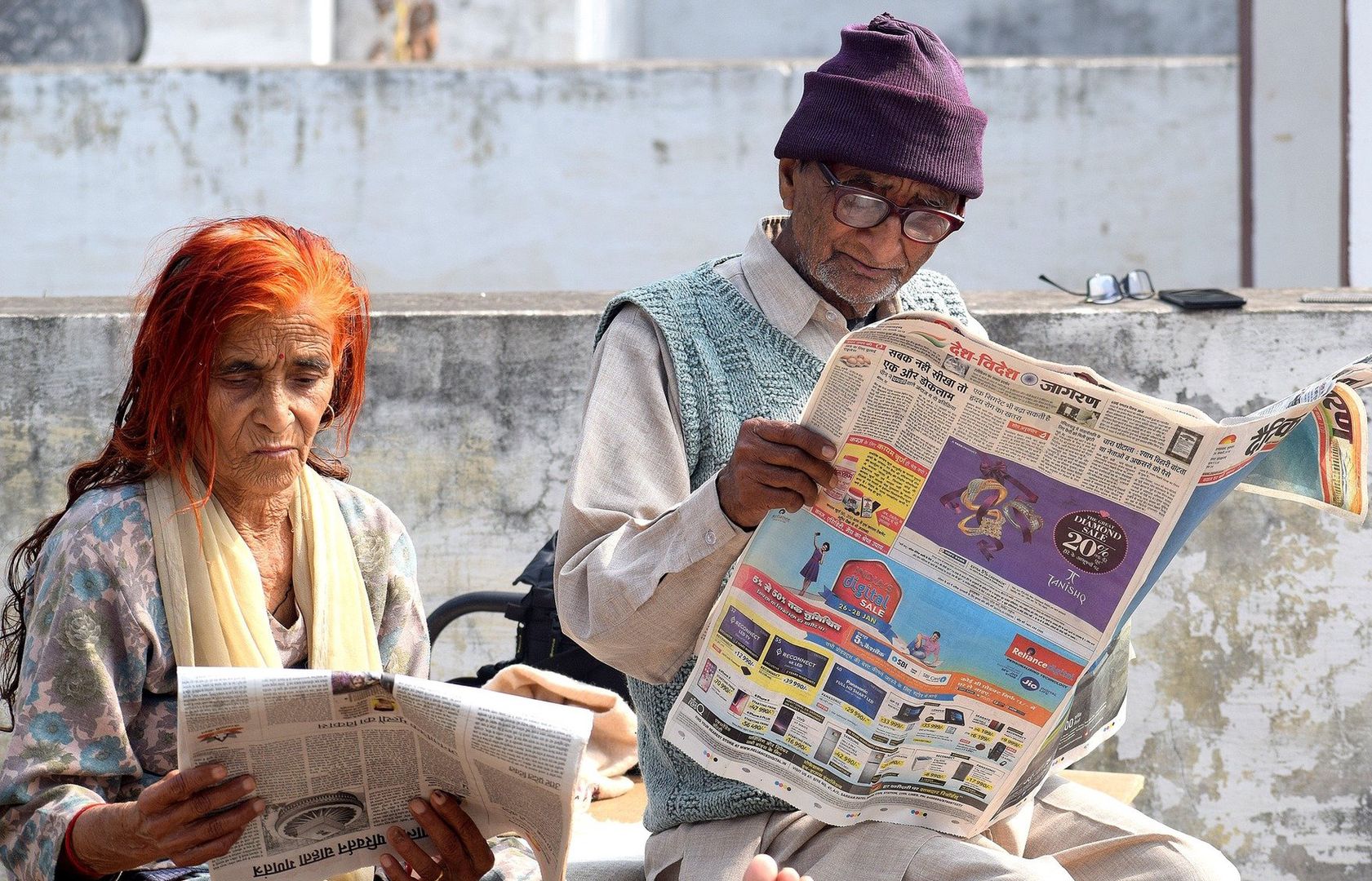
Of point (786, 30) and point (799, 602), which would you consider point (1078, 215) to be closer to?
point (786, 30)

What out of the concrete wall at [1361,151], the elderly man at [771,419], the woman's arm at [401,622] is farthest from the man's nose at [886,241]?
the concrete wall at [1361,151]

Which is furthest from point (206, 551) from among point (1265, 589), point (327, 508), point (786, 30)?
point (786, 30)

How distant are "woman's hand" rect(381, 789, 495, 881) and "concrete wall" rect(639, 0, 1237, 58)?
12385 millimetres

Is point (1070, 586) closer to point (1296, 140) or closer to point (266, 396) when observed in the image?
point (266, 396)

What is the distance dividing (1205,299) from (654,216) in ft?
18.7

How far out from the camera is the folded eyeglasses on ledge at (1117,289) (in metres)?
3.90

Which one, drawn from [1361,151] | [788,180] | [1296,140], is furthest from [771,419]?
[1296,140]

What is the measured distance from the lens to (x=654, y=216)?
922 centimetres

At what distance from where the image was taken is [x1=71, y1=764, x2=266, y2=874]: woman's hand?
212cm

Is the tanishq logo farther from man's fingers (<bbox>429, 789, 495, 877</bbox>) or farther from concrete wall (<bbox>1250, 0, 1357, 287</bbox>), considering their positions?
concrete wall (<bbox>1250, 0, 1357, 287</bbox>)

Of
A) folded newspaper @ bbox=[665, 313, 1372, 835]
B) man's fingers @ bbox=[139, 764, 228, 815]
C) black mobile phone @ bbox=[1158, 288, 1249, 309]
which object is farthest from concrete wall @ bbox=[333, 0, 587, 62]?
man's fingers @ bbox=[139, 764, 228, 815]

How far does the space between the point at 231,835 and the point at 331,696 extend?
→ 27cm

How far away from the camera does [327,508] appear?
2.65 m

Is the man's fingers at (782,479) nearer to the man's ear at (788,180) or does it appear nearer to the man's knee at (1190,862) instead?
the man's ear at (788,180)
